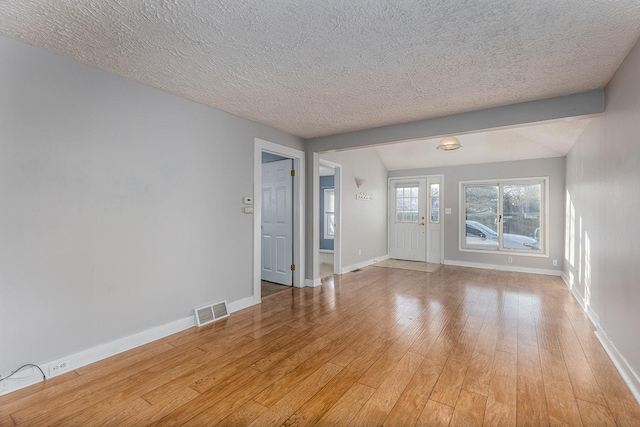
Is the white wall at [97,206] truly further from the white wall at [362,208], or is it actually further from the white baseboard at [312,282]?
the white wall at [362,208]

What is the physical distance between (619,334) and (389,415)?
207cm

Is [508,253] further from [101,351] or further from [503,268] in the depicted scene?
[101,351]

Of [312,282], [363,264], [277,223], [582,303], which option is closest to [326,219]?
[363,264]

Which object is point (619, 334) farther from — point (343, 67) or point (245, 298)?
point (245, 298)

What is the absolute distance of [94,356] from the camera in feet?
7.83

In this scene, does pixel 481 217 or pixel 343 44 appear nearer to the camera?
pixel 343 44

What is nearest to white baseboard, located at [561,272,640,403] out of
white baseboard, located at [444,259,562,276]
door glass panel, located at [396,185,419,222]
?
white baseboard, located at [444,259,562,276]

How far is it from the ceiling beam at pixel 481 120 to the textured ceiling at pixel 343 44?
0.38 ft

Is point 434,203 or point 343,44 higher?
point 343,44

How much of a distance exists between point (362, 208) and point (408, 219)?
5.07 ft

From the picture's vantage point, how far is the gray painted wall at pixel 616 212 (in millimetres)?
2057

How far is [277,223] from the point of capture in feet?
16.1

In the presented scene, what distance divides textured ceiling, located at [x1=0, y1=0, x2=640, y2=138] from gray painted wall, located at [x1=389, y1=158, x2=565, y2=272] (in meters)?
3.47

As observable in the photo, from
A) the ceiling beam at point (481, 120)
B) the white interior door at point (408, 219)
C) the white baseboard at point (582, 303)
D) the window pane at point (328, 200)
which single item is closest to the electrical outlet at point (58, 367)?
the ceiling beam at point (481, 120)
